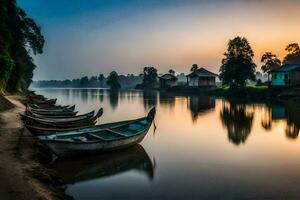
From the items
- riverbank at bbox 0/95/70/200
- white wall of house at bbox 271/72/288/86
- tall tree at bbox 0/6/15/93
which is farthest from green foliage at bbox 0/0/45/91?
white wall of house at bbox 271/72/288/86

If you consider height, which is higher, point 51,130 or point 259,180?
point 51,130

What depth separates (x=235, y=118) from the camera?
33281 millimetres

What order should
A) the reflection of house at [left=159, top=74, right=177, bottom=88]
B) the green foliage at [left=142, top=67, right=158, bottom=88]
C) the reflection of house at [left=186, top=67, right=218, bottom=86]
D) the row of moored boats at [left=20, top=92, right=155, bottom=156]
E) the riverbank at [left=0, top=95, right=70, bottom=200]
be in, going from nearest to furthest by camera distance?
the riverbank at [left=0, top=95, right=70, bottom=200] < the row of moored boats at [left=20, top=92, right=155, bottom=156] < the reflection of house at [left=186, top=67, right=218, bottom=86] < the reflection of house at [left=159, top=74, right=177, bottom=88] < the green foliage at [left=142, top=67, right=158, bottom=88]

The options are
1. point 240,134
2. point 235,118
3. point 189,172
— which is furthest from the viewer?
point 235,118

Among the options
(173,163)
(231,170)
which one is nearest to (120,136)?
(173,163)

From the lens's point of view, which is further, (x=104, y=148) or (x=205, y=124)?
(x=205, y=124)

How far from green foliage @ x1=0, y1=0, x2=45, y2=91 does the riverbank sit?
1650 cm

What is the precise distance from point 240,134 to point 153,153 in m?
8.84

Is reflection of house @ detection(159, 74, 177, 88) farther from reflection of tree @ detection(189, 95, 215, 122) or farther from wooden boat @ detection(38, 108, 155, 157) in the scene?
wooden boat @ detection(38, 108, 155, 157)

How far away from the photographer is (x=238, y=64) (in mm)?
67812

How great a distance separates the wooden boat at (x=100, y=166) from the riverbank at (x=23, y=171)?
101 cm

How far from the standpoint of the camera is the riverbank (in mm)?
9016

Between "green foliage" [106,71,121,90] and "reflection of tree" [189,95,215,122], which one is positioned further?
"green foliage" [106,71,121,90]

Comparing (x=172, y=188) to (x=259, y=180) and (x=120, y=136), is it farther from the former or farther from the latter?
(x=120, y=136)
